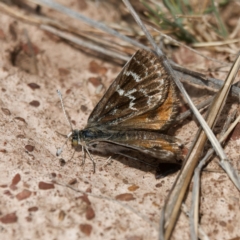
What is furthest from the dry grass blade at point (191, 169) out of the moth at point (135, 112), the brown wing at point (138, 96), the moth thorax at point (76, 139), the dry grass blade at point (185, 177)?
the moth thorax at point (76, 139)

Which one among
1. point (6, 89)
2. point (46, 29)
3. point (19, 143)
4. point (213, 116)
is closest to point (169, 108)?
point (213, 116)

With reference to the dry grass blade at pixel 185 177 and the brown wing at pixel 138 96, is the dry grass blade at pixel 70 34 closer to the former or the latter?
the brown wing at pixel 138 96

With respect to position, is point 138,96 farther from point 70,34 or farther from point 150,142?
point 70,34

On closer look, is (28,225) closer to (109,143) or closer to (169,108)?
(109,143)

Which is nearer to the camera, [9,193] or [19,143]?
[9,193]

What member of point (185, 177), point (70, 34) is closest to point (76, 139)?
point (185, 177)

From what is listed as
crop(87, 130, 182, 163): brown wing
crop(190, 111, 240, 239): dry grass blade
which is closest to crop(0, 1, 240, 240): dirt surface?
crop(190, 111, 240, 239): dry grass blade

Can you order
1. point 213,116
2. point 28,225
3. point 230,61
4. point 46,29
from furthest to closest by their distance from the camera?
point 46,29 → point 230,61 → point 213,116 → point 28,225
